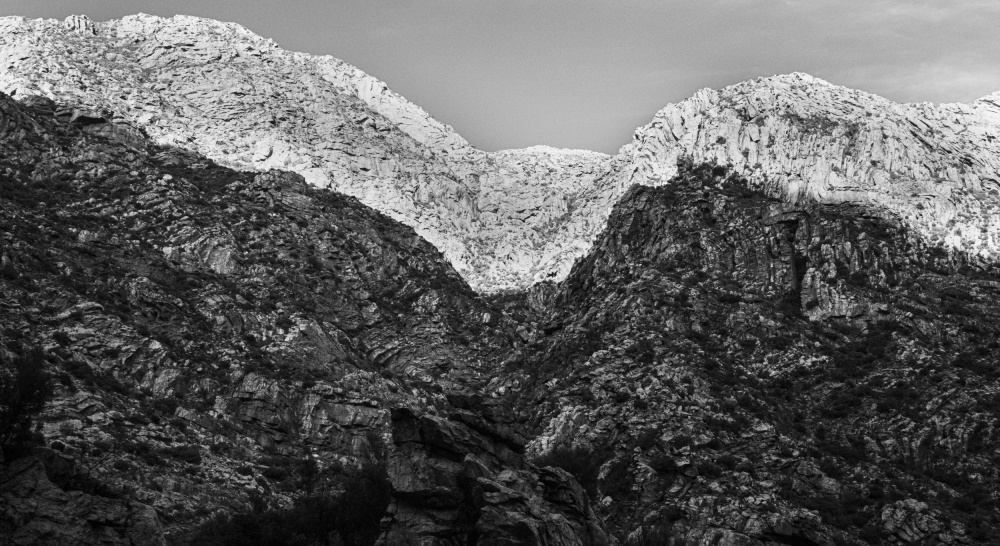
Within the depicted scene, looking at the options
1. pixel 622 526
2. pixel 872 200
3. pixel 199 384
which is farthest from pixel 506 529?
pixel 872 200

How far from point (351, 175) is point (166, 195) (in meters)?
25.6

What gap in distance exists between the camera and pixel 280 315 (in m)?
80.1

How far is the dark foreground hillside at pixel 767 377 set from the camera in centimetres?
6075

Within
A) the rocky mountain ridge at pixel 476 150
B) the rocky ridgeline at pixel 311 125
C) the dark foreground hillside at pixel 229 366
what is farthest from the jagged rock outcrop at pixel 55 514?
the rocky ridgeline at pixel 311 125

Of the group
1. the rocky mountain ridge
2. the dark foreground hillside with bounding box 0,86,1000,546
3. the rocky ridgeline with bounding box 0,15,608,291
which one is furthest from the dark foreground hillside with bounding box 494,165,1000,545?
the rocky ridgeline with bounding box 0,15,608,291

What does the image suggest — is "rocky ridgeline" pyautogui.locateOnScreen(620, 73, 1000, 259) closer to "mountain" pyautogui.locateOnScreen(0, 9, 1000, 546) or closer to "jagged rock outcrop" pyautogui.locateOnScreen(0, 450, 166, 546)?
"mountain" pyautogui.locateOnScreen(0, 9, 1000, 546)

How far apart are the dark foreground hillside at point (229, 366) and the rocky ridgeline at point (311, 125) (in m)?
6.13

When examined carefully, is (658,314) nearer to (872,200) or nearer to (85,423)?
(872,200)

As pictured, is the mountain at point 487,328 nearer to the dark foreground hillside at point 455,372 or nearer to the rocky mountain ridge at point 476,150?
the dark foreground hillside at point 455,372

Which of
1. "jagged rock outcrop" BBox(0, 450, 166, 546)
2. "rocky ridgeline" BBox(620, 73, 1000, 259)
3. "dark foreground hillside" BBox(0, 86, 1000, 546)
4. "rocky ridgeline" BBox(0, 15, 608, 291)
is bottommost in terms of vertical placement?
"jagged rock outcrop" BBox(0, 450, 166, 546)

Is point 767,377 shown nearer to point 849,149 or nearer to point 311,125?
point 849,149

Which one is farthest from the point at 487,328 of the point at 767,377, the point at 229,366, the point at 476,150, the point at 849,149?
the point at 476,150

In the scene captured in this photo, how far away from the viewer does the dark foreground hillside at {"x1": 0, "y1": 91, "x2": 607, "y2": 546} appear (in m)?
49.6

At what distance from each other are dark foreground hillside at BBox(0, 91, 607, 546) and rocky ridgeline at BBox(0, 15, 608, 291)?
6.13 meters
